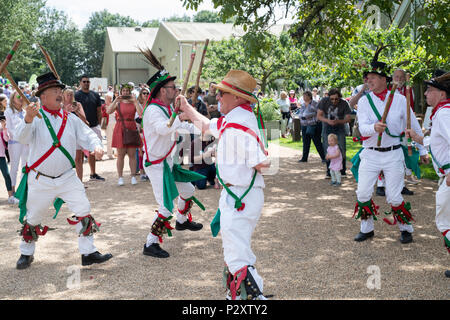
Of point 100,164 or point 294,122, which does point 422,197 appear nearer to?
point 100,164

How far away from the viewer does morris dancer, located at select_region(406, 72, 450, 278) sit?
455 cm

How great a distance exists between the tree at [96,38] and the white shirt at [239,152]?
245 ft

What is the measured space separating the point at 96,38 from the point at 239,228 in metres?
82.0

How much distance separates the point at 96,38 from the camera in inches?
3162

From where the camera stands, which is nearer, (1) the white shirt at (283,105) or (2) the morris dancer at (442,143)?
(2) the morris dancer at (442,143)

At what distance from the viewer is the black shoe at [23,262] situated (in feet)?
17.2

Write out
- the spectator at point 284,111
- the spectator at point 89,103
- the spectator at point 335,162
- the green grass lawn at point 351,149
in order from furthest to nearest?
the spectator at point 284,111, the spectator at point 89,103, the green grass lawn at point 351,149, the spectator at point 335,162

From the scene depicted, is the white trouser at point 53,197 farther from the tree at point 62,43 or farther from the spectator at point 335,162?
the tree at point 62,43

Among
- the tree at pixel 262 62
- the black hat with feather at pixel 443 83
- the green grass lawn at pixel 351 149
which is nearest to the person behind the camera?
the black hat with feather at pixel 443 83

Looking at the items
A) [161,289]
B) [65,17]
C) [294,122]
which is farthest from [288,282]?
[65,17]

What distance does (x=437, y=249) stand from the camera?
5574 millimetres

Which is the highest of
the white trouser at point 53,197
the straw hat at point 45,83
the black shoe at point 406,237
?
the straw hat at point 45,83

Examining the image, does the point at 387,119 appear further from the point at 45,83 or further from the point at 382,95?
the point at 45,83

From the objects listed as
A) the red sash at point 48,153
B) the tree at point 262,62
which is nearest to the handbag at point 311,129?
the red sash at point 48,153
